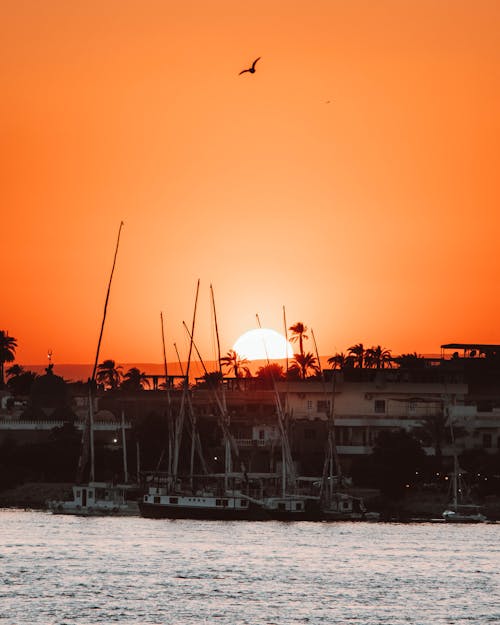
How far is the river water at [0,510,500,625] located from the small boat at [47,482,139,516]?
7980 mm

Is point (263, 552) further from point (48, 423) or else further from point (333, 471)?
point (48, 423)

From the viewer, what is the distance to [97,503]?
137 m

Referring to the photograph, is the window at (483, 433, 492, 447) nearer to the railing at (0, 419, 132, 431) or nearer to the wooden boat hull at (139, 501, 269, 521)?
the railing at (0, 419, 132, 431)

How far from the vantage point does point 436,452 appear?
153 metres

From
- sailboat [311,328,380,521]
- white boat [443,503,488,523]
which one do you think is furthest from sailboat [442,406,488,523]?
sailboat [311,328,380,521]

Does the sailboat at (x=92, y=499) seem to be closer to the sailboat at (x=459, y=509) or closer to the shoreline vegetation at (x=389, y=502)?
the shoreline vegetation at (x=389, y=502)

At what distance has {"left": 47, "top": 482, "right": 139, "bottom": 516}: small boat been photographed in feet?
449

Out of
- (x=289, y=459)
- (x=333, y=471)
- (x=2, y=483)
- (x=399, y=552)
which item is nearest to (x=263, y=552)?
(x=399, y=552)

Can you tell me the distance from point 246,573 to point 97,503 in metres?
44.6

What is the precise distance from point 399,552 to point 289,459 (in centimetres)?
3169

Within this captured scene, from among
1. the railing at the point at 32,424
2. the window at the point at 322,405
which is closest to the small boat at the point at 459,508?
the window at the point at 322,405

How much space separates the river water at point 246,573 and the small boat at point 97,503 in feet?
26.2

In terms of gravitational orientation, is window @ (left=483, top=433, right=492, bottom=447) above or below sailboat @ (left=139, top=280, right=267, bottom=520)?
above

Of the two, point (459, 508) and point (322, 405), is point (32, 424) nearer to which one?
point (322, 405)
